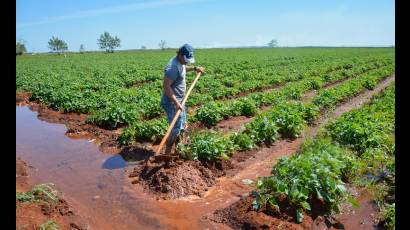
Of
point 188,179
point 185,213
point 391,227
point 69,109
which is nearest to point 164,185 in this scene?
point 188,179

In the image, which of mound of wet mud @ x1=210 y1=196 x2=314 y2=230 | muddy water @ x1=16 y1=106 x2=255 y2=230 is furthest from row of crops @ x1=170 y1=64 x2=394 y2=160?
mound of wet mud @ x1=210 y1=196 x2=314 y2=230

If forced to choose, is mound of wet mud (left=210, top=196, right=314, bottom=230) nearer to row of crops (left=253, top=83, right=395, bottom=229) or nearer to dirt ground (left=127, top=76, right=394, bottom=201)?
row of crops (left=253, top=83, right=395, bottom=229)

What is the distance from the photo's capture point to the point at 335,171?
5.86m

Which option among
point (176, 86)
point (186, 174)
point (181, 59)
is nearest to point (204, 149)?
point (186, 174)

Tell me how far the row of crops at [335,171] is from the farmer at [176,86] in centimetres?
212

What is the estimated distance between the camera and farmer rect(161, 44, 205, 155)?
6.96m

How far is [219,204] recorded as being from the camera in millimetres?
5934

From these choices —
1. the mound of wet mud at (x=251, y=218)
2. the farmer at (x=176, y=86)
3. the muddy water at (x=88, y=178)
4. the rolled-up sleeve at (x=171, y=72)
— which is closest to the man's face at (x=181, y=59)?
the farmer at (x=176, y=86)

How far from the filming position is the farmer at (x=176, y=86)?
274 inches

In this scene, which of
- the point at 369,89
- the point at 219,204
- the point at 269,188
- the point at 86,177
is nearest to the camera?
the point at 269,188

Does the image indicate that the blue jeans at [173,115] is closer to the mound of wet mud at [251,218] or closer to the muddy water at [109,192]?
the muddy water at [109,192]
